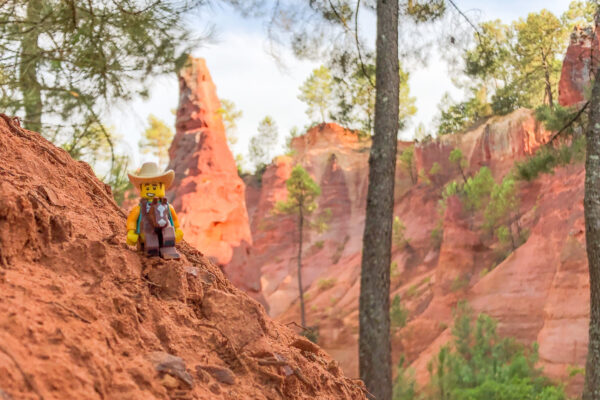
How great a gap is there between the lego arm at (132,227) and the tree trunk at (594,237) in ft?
20.4

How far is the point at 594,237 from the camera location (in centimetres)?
708

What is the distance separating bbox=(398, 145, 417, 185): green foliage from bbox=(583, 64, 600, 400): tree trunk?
2796 cm

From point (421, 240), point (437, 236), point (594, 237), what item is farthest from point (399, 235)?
point (594, 237)

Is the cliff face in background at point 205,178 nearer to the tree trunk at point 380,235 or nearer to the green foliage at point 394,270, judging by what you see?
the green foliage at point 394,270

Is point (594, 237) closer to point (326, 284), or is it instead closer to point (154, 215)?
point (154, 215)

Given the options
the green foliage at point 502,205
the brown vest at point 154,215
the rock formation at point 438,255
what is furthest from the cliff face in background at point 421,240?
the brown vest at point 154,215

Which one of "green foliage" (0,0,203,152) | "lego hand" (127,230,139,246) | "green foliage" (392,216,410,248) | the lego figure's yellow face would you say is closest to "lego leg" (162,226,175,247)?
"lego hand" (127,230,139,246)

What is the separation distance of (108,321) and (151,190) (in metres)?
0.86

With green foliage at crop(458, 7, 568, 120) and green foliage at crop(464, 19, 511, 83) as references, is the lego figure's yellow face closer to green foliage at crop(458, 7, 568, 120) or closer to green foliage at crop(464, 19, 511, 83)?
green foliage at crop(464, 19, 511, 83)

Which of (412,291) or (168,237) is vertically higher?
(168,237)

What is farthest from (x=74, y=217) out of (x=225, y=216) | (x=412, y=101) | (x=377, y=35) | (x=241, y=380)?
(x=412, y=101)

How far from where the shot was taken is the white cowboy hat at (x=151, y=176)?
2.54 m

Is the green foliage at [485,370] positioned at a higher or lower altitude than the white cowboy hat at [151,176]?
lower

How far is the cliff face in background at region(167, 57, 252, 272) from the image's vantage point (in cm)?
2353
